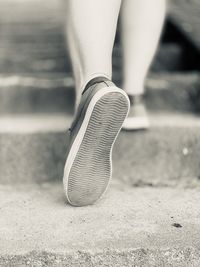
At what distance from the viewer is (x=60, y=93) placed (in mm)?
1902

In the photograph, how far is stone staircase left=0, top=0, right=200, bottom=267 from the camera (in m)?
1.28

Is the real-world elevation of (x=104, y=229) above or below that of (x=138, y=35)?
below

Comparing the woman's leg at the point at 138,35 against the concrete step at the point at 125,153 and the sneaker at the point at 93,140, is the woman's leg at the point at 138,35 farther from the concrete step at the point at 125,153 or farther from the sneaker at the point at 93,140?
the sneaker at the point at 93,140

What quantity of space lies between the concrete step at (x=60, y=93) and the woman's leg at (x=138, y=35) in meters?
0.24

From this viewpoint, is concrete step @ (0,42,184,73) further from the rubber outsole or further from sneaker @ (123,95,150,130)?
the rubber outsole

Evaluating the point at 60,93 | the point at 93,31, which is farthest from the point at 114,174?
the point at 93,31

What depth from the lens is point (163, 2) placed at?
1.65m

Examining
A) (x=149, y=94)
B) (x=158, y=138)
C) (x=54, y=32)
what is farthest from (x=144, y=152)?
(x=54, y=32)

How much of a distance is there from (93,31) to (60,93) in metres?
0.45

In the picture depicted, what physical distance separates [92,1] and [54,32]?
1.29m

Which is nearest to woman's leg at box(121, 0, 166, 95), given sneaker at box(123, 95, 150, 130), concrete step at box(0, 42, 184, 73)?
sneaker at box(123, 95, 150, 130)

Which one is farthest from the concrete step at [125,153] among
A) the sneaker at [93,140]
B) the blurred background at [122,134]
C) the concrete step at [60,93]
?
the sneaker at [93,140]

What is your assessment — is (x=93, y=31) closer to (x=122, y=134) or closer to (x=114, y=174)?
(x=122, y=134)

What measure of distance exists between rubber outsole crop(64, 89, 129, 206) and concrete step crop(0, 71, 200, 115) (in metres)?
0.49
